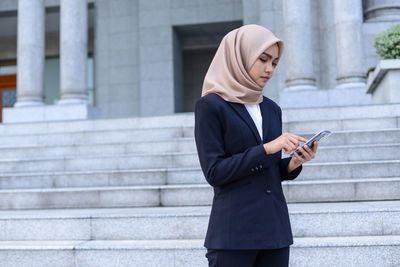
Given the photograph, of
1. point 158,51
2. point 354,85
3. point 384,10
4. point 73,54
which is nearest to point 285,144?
point 354,85

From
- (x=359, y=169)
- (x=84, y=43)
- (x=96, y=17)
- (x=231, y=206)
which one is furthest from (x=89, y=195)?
(x=96, y=17)

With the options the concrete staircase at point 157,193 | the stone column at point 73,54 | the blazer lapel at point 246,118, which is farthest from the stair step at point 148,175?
the stone column at point 73,54

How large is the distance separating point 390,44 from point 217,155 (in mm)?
10165

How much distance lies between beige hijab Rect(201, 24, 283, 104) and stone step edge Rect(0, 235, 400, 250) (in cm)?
300

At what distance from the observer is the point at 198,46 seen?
22531 mm

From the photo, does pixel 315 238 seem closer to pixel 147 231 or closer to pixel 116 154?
pixel 147 231

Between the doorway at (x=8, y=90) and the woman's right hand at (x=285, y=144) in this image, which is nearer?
the woman's right hand at (x=285, y=144)

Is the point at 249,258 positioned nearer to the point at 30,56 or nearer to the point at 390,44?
the point at 390,44

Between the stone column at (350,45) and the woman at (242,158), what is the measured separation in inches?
458

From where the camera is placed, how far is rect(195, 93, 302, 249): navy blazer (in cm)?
234

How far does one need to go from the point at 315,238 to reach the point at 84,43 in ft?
→ 37.7

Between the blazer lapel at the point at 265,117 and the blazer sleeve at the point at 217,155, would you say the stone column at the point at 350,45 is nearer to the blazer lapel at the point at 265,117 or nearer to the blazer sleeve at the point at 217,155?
the blazer lapel at the point at 265,117

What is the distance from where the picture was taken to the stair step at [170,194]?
6.72 meters

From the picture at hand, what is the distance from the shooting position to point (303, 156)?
249 centimetres
